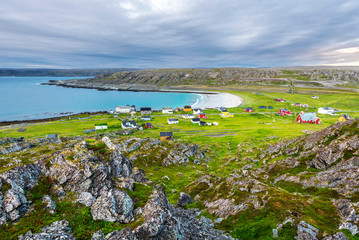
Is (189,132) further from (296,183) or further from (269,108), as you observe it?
(269,108)

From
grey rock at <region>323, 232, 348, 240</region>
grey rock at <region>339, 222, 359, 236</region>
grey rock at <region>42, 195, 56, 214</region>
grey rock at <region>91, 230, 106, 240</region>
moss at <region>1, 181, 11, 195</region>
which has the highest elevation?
moss at <region>1, 181, 11, 195</region>

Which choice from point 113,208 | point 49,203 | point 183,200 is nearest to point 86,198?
point 49,203

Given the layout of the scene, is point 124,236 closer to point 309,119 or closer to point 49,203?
point 49,203

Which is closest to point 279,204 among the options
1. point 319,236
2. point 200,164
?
point 319,236

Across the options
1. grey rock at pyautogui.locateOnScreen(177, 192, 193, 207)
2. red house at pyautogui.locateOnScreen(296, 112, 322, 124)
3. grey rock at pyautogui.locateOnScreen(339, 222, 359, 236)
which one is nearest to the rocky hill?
grey rock at pyautogui.locateOnScreen(339, 222, 359, 236)

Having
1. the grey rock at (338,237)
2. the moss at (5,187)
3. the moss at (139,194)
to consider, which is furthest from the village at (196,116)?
the grey rock at (338,237)

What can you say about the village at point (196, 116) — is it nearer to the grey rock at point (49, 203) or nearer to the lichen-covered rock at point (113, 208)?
the lichen-covered rock at point (113, 208)

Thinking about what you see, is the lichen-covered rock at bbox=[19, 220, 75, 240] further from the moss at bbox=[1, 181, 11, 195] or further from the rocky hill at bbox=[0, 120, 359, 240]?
the moss at bbox=[1, 181, 11, 195]
